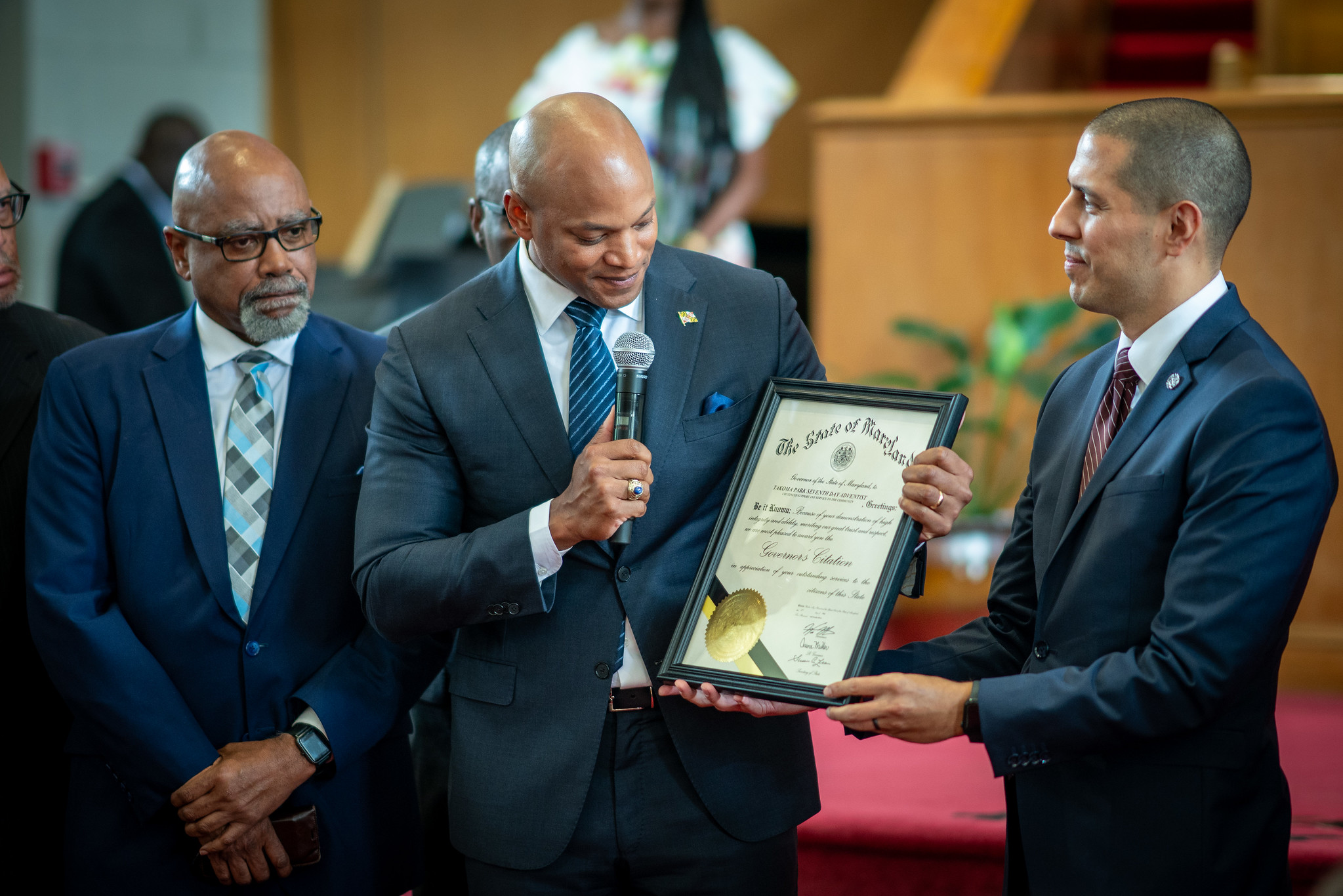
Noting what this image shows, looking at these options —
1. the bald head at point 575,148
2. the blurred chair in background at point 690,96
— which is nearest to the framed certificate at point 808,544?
the bald head at point 575,148

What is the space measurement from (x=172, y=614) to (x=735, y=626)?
0.89 meters

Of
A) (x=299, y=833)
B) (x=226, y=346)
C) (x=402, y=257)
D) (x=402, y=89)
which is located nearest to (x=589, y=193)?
(x=226, y=346)

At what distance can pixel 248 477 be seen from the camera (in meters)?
2.10

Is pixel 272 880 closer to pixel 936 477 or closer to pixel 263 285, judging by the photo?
pixel 263 285

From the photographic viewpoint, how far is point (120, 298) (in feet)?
15.2

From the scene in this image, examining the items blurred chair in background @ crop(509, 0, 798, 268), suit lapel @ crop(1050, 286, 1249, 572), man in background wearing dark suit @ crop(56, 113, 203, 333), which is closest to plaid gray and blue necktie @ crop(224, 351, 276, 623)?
suit lapel @ crop(1050, 286, 1249, 572)

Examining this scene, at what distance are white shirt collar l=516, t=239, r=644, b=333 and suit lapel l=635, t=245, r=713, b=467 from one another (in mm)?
21

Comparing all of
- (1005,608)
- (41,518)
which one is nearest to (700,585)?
(1005,608)

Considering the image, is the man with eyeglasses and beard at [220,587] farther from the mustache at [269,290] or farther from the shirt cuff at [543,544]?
the shirt cuff at [543,544]

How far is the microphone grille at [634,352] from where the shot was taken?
174cm

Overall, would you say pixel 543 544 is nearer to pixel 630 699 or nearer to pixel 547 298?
pixel 630 699

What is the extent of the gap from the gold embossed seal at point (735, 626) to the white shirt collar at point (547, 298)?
43 centimetres

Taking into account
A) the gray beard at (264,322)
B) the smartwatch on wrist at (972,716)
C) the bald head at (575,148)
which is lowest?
the smartwatch on wrist at (972,716)

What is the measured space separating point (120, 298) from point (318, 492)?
293cm
